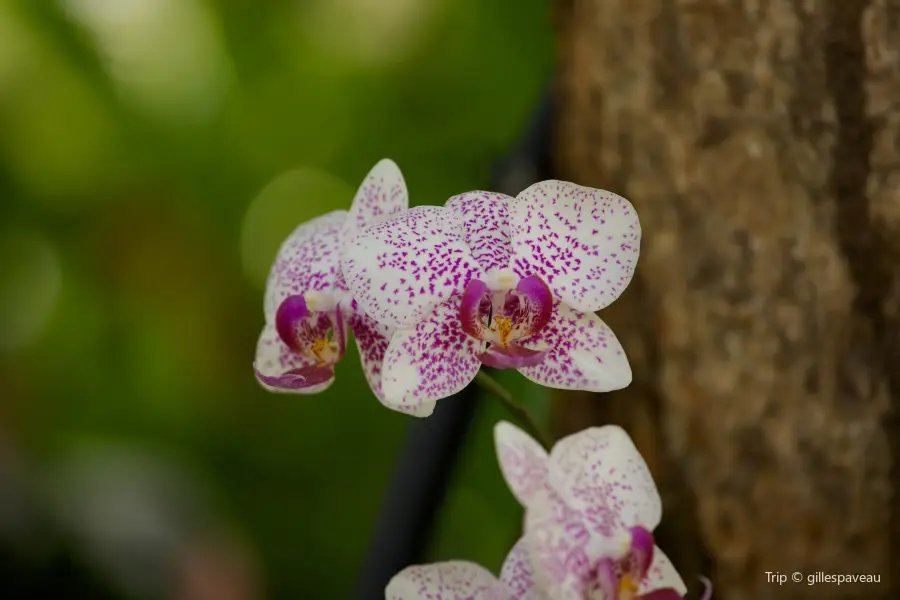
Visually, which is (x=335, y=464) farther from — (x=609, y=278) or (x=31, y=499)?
(x=609, y=278)

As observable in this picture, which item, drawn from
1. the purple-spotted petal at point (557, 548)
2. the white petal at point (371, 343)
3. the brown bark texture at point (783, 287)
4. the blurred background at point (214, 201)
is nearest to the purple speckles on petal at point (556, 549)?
the purple-spotted petal at point (557, 548)

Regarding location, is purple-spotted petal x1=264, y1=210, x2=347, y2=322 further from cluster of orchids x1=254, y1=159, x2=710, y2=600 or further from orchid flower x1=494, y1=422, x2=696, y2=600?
orchid flower x1=494, y1=422, x2=696, y2=600

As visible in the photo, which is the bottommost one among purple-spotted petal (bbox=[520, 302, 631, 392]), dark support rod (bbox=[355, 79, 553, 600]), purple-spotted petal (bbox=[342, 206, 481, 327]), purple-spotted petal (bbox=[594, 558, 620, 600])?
dark support rod (bbox=[355, 79, 553, 600])

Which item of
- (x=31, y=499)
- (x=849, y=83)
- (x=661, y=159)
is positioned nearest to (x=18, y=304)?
(x=31, y=499)

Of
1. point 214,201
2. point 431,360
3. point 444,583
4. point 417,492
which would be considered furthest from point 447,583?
point 214,201

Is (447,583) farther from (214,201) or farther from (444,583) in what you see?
(214,201)

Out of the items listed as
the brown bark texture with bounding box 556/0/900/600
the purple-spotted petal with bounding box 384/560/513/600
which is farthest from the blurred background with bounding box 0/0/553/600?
the purple-spotted petal with bounding box 384/560/513/600
